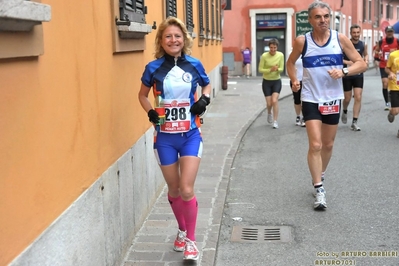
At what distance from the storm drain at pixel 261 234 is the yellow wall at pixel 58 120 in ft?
4.43

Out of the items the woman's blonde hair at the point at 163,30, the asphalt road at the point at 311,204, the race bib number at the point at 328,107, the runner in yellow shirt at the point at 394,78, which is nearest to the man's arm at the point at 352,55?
the race bib number at the point at 328,107

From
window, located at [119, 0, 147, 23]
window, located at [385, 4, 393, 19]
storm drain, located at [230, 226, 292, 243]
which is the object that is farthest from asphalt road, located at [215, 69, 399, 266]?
window, located at [385, 4, 393, 19]

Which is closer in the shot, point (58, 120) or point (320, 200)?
point (58, 120)

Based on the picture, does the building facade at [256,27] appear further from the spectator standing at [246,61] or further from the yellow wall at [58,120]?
the yellow wall at [58,120]

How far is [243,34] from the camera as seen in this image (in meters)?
33.2

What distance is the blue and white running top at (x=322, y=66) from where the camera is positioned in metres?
5.88

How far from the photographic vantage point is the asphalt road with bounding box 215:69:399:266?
477 centimetres

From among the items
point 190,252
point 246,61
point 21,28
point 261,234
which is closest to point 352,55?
point 261,234

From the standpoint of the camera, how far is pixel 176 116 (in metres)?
4.39

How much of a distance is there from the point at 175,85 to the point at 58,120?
55.6 inches

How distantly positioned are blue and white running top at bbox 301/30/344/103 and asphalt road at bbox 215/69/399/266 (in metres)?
1.16

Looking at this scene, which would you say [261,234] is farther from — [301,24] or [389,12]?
[389,12]

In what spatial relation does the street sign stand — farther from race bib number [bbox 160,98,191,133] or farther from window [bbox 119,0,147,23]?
race bib number [bbox 160,98,191,133]

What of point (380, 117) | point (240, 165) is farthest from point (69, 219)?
point (380, 117)
